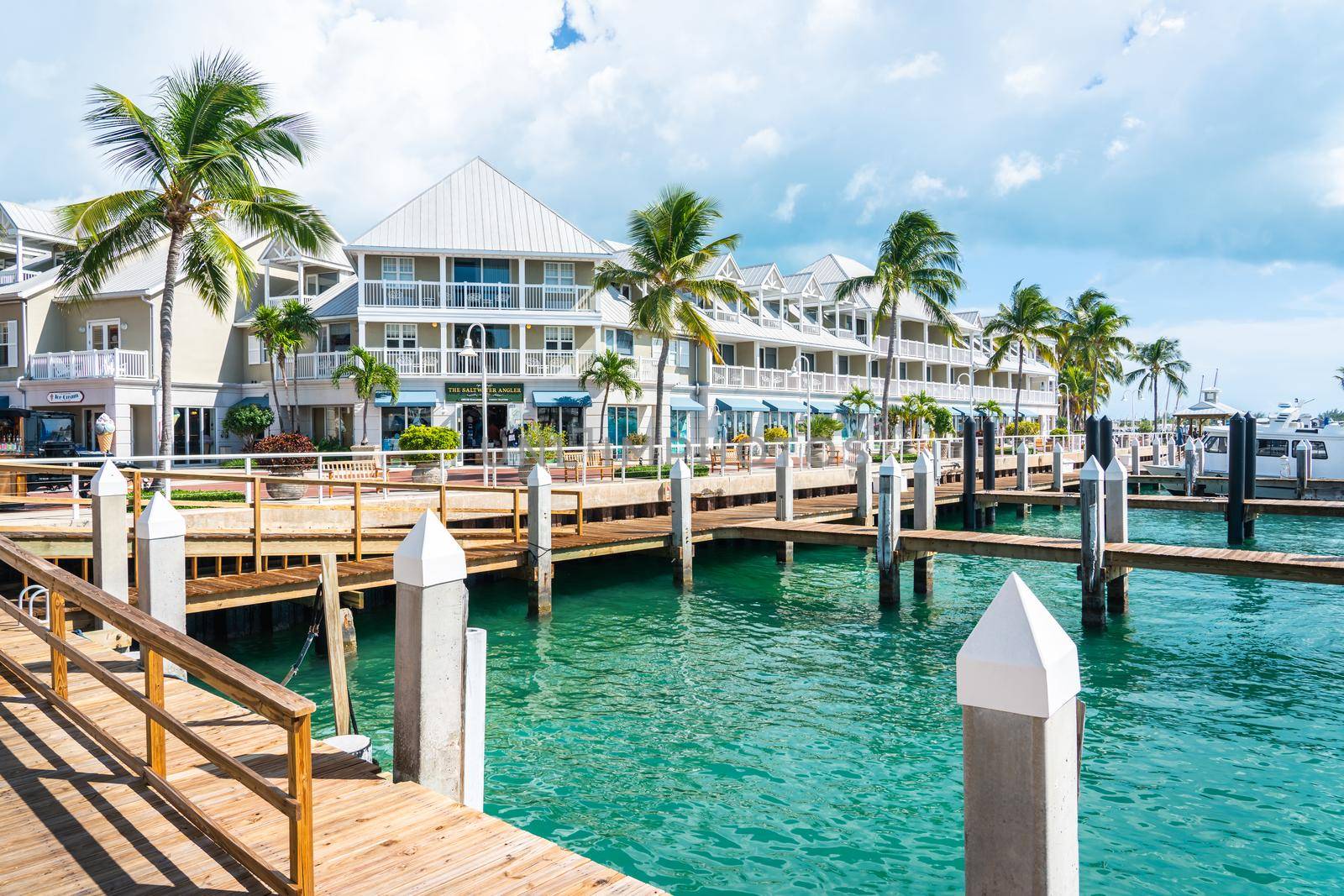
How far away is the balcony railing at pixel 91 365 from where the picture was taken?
3375cm

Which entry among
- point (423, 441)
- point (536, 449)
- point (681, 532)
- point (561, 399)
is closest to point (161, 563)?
point (681, 532)

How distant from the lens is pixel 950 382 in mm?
63750

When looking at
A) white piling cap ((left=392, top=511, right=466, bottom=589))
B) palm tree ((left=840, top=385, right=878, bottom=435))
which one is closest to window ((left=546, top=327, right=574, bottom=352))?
palm tree ((left=840, top=385, right=878, bottom=435))

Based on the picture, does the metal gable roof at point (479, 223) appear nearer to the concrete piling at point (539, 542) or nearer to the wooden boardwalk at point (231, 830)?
the concrete piling at point (539, 542)

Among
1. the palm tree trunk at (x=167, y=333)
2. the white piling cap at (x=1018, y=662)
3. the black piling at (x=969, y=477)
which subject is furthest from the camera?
the black piling at (x=969, y=477)

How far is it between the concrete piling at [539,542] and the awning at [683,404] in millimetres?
26246

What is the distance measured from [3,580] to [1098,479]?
53.0 feet

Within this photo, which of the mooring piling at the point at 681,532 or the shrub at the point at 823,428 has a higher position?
the shrub at the point at 823,428

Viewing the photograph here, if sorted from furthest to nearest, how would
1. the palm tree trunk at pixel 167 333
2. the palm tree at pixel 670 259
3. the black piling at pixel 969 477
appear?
1. the palm tree at pixel 670 259
2. the black piling at pixel 969 477
3. the palm tree trunk at pixel 167 333

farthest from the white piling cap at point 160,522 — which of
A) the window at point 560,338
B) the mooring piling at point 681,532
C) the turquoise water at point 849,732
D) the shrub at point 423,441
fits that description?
the window at point 560,338

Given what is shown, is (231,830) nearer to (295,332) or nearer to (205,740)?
(205,740)

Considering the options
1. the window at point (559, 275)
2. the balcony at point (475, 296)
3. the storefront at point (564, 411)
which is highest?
the window at point (559, 275)

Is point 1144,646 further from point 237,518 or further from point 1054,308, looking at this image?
point 1054,308

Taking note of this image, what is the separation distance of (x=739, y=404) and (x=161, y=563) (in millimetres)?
38119
